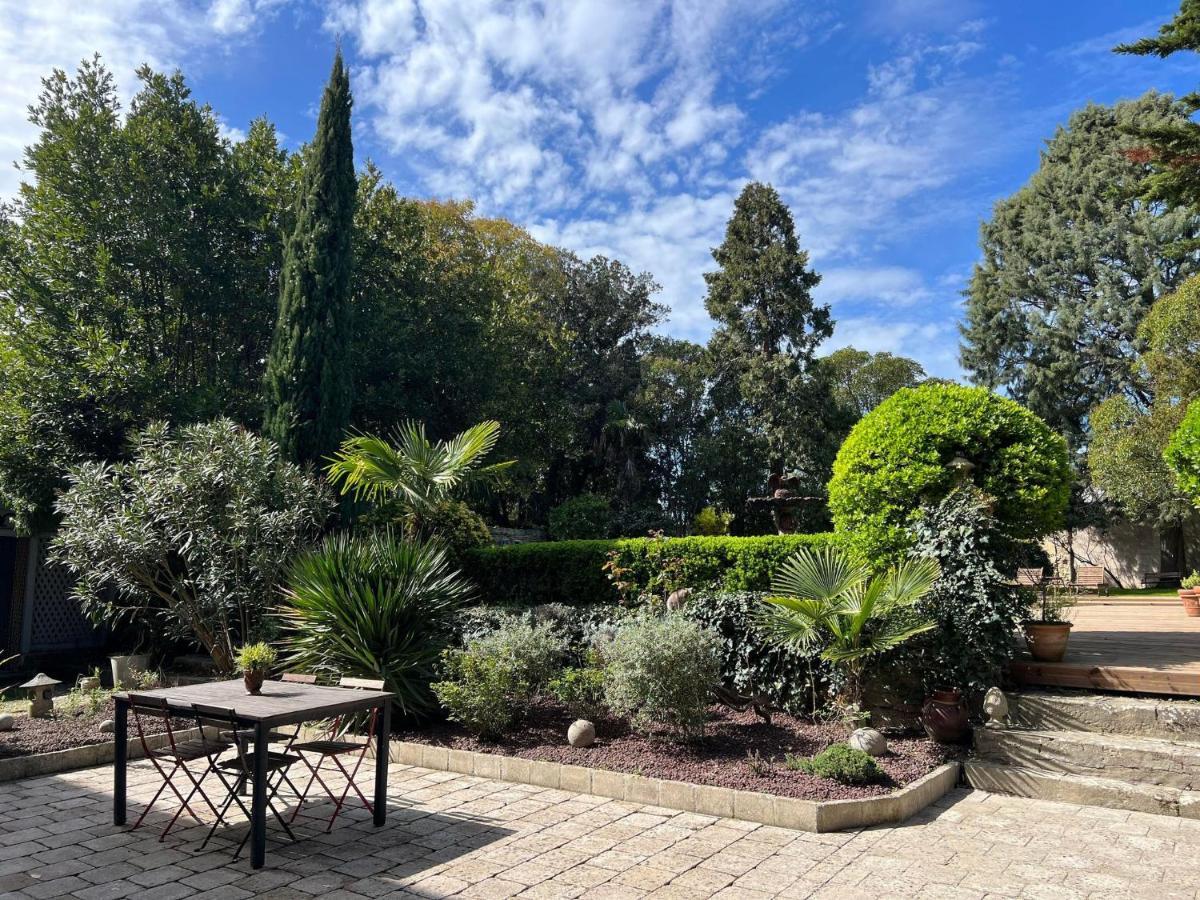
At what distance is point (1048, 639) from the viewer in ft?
23.0

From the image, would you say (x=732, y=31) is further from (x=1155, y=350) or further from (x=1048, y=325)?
(x=1048, y=325)

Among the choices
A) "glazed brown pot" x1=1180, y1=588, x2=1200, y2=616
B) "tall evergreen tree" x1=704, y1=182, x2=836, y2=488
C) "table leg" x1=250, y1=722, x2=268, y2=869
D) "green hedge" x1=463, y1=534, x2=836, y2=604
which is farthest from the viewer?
"tall evergreen tree" x1=704, y1=182, x2=836, y2=488

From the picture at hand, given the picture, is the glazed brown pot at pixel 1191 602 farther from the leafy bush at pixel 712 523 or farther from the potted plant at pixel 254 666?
the potted plant at pixel 254 666

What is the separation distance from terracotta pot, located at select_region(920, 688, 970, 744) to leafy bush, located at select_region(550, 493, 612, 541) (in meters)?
13.6

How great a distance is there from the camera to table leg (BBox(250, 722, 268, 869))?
13.5ft

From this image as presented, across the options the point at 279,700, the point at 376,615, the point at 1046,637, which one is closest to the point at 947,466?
the point at 1046,637

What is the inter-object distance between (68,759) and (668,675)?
17.2 feet

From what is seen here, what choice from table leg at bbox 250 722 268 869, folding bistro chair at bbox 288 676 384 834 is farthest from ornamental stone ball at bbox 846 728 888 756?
table leg at bbox 250 722 268 869

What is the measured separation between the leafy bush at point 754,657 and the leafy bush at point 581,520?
11960 mm

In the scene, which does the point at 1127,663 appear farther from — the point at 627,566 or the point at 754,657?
the point at 627,566

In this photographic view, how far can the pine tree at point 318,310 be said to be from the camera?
13039 mm

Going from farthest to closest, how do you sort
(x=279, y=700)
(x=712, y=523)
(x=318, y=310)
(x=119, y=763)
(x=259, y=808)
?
1. (x=712, y=523)
2. (x=318, y=310)
3. (x=119, y=763)
4. (x=279, y=700)
5. (x=259, y=808)

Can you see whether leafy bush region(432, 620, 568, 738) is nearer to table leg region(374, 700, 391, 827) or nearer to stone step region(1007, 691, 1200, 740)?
table leg region(374, 700, 391, 827)

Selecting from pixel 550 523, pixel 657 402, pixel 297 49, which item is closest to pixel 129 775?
pixel 297 49
